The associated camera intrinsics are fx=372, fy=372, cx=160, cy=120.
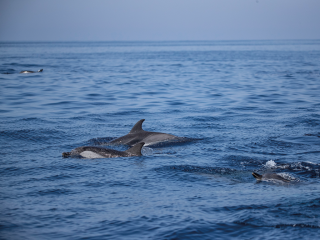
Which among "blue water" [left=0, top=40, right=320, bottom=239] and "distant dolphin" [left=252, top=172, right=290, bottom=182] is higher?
"distant dolphin" [left=252, top=172, right=290, bottom=182]

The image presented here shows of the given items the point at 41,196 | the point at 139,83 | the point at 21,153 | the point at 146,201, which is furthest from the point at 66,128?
the point at 139,83

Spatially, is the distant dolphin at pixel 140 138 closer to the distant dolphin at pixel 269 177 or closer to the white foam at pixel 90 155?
the white foam at pixel 90 155

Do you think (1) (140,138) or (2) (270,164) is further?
(1) (140,138)

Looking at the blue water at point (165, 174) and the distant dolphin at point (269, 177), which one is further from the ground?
the distant dolphin at point (269, 177)

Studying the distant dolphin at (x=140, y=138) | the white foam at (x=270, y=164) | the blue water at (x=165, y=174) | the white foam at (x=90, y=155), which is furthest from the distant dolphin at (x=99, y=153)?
→ the white foam at (x=270, y=164)

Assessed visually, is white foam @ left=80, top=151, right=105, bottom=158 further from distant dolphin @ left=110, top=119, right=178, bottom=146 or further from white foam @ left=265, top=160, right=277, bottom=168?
white foam @ left=265, top=160, right=277, bottom=168

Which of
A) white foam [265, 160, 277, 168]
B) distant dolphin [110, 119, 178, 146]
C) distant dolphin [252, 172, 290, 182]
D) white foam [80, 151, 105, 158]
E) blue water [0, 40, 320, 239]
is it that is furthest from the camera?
distant dolphin [110, 119, 178, 146]

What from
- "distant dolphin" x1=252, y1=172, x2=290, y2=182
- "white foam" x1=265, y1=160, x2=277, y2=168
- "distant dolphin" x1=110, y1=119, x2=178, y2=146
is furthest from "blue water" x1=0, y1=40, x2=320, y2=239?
"distant dolphin" x1=110, y1=119, x2=178, y2=146

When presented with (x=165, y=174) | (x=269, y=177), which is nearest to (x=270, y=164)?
(x=269, y=177)

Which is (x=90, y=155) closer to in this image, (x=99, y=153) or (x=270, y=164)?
(x=99, y=153)

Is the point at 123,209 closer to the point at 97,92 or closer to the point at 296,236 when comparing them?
the point at 296,236

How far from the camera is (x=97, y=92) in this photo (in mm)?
24828

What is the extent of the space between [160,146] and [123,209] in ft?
17.1

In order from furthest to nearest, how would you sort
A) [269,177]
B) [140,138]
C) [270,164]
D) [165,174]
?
1. [140,138]
2. [270,164]
3. [165,174]
4. [269,177]
